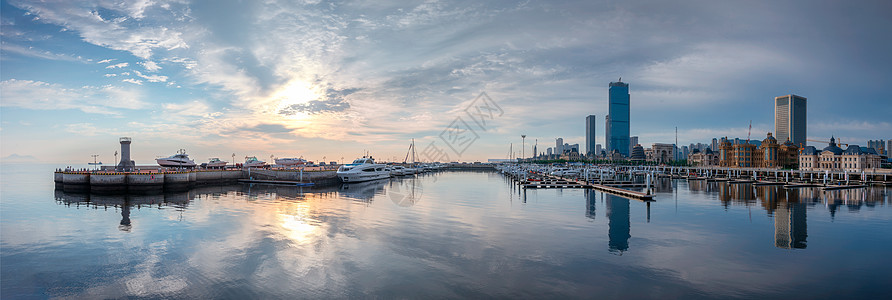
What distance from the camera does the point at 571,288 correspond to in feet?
61.1

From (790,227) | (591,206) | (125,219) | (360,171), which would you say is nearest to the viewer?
(790,227)

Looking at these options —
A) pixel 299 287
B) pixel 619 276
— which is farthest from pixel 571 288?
pixel 299 287

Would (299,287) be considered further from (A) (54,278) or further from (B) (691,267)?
(B) (691,267)

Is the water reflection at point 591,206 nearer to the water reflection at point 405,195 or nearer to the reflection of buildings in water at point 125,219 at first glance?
the water reflection at point 405,195

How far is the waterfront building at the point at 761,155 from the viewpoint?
160000 millimetres

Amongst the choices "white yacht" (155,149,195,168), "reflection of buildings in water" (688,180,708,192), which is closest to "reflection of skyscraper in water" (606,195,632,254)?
"reflection of buildings in water" (688,180,708,192)

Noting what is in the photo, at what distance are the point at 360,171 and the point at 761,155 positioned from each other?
16612 centimetres

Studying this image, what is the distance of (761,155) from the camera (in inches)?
6550

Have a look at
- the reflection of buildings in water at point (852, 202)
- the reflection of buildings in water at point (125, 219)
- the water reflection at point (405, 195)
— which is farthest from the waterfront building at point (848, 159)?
the reflection of buildings in water at point (125, 219)

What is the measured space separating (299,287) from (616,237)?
22.5 metres

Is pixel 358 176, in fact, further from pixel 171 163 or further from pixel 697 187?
pixel 697 187

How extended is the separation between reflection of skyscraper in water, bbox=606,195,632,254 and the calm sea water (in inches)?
7.0

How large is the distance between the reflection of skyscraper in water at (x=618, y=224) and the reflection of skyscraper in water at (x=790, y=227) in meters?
9.78

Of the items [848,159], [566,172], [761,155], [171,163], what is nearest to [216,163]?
[171,163]
